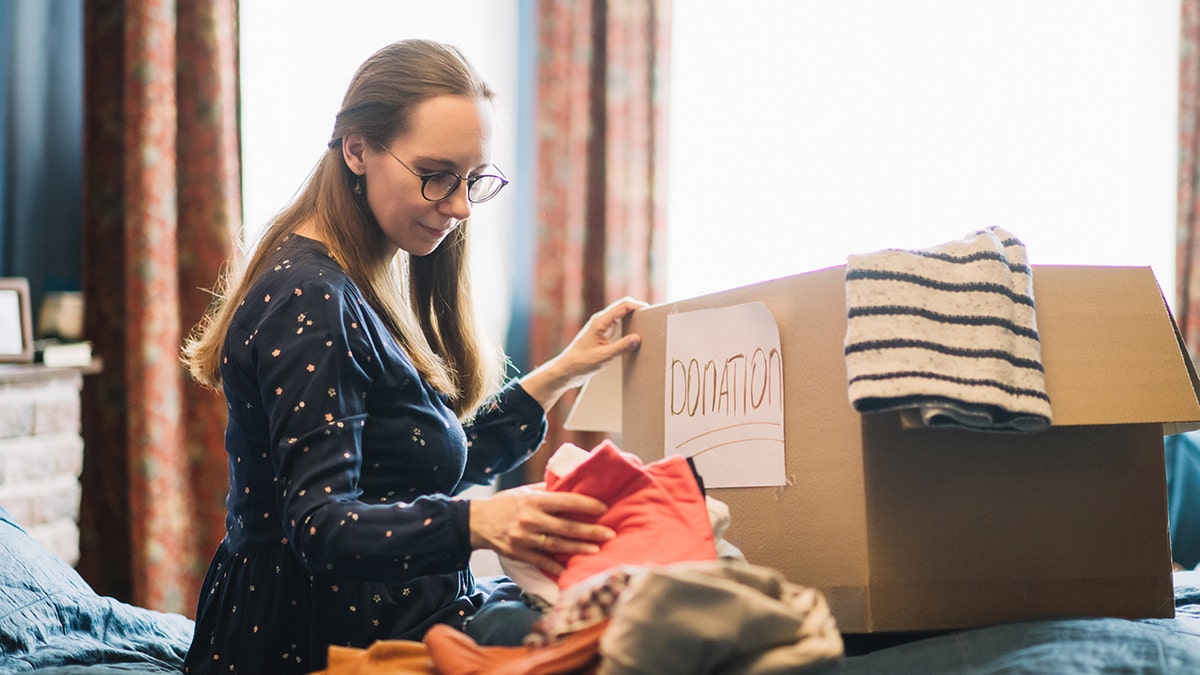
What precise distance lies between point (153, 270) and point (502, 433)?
1545 millimetres

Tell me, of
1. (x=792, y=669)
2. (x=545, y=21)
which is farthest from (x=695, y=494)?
(x=545, y=21)

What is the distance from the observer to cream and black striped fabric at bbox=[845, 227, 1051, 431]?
2.82ft

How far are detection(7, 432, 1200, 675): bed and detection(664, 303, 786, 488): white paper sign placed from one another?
0.21 metres

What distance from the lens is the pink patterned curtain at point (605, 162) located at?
2830 mm

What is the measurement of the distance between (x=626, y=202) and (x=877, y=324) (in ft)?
6.51

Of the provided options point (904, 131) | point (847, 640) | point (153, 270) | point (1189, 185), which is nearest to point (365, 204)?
point (847, 640)

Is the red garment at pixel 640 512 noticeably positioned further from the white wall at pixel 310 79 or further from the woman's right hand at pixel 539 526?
the white wall at pixel 310 79

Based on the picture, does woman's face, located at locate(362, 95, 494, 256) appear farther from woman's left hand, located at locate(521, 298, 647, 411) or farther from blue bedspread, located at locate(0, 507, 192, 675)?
blue bedspread, located at locate(0, 507, 192, 675)

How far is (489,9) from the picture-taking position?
2953 mm

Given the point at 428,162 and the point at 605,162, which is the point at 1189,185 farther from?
the point at 428,162

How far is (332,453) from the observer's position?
923mm

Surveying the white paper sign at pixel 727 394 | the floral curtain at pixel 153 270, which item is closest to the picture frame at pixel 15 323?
the floral curtain at pixel 153 270

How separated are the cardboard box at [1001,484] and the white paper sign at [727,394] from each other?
2 cm

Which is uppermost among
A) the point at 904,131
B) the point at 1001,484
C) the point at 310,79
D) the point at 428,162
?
the point at 310,79
